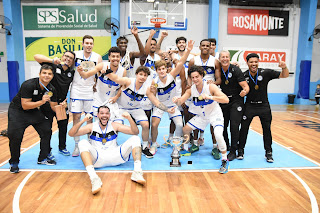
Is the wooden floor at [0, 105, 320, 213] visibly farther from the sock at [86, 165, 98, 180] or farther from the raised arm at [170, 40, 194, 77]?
the raised arm at [170, 40, 194, 77]

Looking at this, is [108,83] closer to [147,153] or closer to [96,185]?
[147,153]

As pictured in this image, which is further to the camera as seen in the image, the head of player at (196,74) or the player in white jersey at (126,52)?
the player in white jersey at (126,52)

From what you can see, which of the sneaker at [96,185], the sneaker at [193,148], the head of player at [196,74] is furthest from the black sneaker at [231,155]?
the sneaker at [96,185]

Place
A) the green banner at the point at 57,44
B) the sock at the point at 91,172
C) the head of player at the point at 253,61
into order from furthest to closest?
1. the green banner at the point at 57,44
2. the head of player at the point at 253,61
3. the sock at the point at 91,172

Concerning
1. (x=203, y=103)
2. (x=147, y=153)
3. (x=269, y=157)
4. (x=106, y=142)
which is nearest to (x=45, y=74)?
(x=106, y=142)

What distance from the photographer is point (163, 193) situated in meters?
3.51

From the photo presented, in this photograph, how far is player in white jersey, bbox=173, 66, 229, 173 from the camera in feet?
14.8

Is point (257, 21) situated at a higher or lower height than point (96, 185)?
higher

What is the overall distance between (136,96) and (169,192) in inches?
87.1

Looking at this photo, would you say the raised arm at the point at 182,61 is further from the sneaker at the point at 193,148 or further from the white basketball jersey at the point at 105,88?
the sneaker at the point at 193,148

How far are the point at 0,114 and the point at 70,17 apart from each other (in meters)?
6.54

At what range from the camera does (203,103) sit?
479 centimetres

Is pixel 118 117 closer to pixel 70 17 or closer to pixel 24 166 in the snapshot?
pixel 24 166

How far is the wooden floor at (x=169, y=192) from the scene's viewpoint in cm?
313
